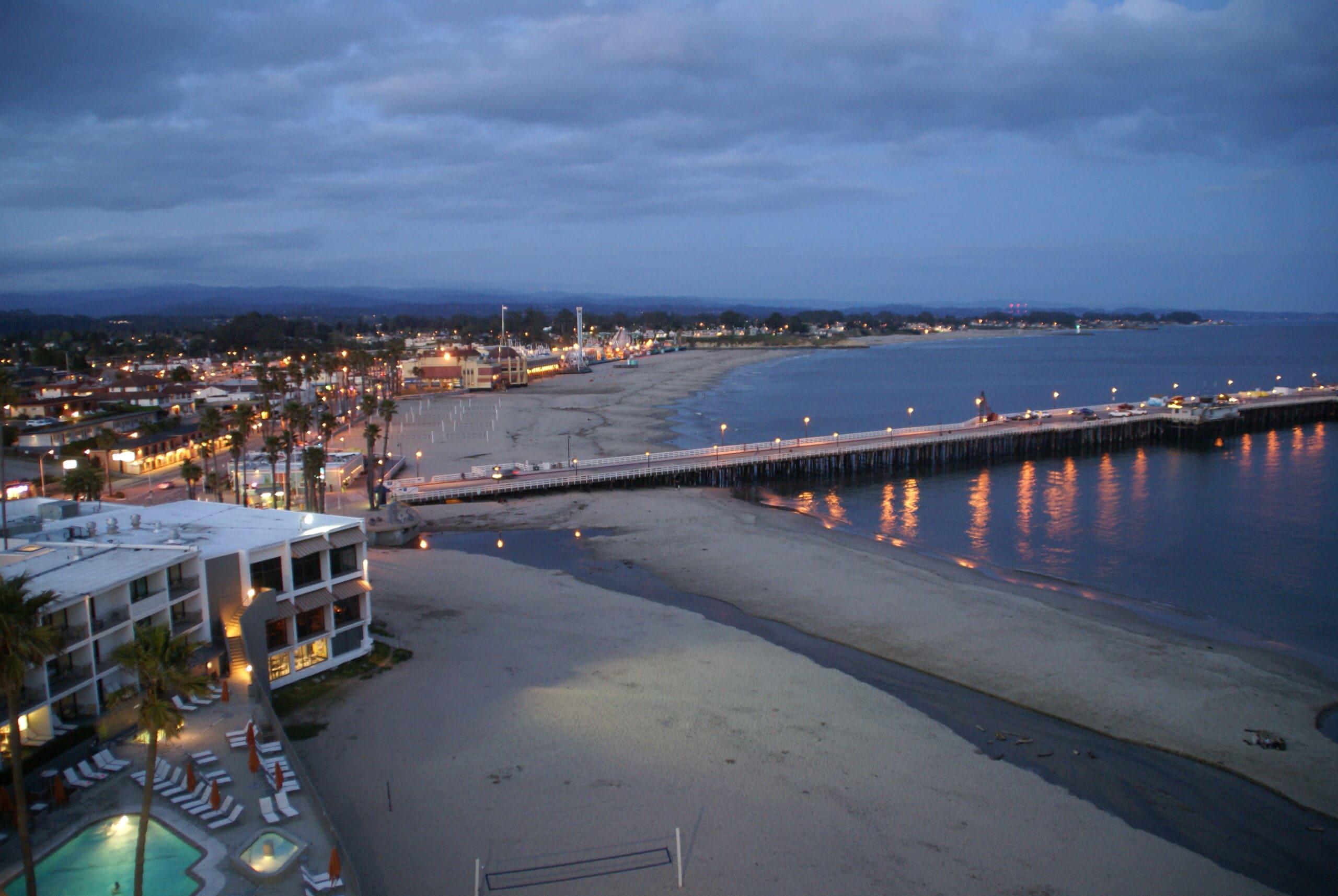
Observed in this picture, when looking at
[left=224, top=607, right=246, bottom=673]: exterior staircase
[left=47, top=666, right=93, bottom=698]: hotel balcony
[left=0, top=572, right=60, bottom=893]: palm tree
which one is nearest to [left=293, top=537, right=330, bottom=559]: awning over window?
[left=224, top=607, right=246, bottom=673]: exterior staircase

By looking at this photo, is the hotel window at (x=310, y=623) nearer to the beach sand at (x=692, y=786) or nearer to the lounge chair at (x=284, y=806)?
the beach sand at (x=692, y=786)

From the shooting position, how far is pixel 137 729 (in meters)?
17.8

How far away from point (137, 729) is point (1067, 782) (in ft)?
66.2

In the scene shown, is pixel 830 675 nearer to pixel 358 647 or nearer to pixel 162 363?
pixel 358 647

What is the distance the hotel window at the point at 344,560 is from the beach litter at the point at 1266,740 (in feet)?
77.6

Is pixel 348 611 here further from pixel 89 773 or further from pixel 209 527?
pixel 89 773

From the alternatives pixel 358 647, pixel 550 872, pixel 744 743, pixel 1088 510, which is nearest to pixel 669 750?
pixel 744 743

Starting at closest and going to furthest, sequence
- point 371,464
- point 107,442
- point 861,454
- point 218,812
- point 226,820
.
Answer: point 226,820 < point 218,812 < point 107,442 < point 371,464 < point 861,454

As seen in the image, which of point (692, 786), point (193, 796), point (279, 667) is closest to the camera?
point (193, 796)

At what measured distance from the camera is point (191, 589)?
20.7 m

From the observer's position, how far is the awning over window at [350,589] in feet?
76.3

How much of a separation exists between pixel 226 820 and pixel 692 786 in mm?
8837

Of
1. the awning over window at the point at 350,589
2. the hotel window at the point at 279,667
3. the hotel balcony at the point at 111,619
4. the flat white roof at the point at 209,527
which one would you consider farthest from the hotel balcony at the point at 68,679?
the awning over window at the point at 350,589

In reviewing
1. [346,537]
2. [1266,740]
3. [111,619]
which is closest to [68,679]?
[111,619]
